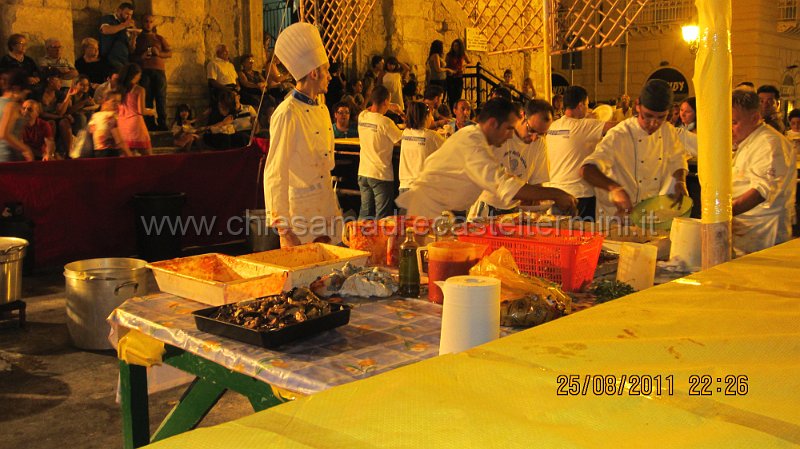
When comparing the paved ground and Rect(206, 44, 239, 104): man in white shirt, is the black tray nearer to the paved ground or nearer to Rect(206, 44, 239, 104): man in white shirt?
Answer: the paved ground

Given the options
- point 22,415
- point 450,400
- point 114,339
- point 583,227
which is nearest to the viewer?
point 450,400

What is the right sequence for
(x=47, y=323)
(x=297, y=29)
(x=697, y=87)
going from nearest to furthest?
(x=697, y=87) → (x=297, y=29) → (x=47, y=323)

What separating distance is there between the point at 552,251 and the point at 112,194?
5.66 m

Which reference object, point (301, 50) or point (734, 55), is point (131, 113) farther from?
point (734, 55)

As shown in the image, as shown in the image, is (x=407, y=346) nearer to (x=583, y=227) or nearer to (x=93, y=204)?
(x=583, y=227)

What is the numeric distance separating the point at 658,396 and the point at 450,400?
373 millimetres

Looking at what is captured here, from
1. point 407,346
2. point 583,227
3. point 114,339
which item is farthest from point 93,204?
point 407,346

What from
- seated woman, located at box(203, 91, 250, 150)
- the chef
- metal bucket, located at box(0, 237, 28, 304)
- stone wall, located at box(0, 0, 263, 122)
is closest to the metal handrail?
stone wall, located at box(0, 0, 263, 122)

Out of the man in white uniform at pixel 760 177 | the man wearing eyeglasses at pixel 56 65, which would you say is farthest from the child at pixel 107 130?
the man in white uniform at pixel 760 177

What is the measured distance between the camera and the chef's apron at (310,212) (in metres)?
4.33

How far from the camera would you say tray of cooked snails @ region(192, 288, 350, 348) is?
6.86ft

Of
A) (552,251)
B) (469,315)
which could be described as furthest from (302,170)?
(469,315)

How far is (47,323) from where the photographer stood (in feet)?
17.8

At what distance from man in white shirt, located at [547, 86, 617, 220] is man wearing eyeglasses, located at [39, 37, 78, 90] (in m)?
6.14
